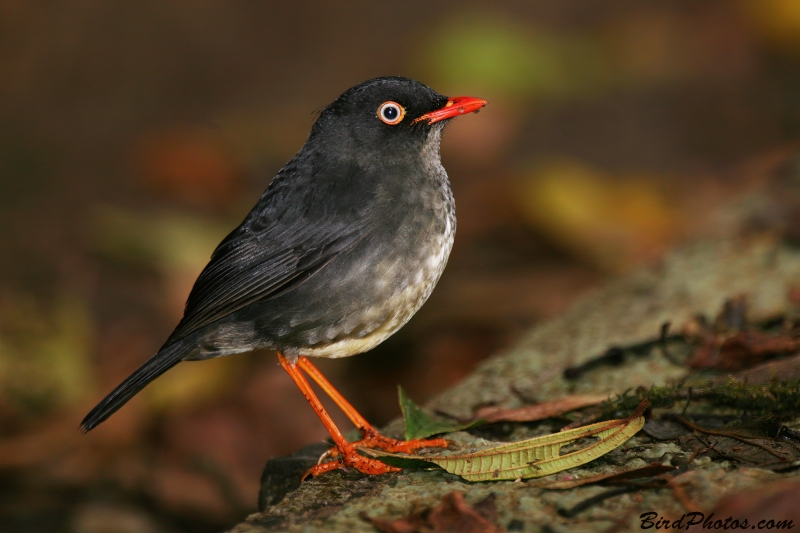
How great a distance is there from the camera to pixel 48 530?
5371mm

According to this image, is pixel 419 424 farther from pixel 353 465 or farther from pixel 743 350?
pixel 743 350

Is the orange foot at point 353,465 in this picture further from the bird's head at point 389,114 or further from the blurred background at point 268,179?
the blurred background at point 268,179

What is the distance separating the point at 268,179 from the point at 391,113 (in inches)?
215

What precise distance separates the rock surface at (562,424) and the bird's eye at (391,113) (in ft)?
4.88

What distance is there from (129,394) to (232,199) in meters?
5.36

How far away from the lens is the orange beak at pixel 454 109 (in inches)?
178

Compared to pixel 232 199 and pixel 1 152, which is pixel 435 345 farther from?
pixel 1 152

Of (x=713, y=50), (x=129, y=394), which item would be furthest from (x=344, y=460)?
(x=713, y=50)

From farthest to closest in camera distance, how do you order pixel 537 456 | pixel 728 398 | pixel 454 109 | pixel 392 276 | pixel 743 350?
pixel 454 109
pixel 743 350
pixel 392 276
pixel 728 398
pixel 537 456

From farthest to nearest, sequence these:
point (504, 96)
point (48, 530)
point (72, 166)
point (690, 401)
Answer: point (504, 96) → point (72, 166) → point (48, 530) → point (690, 401)

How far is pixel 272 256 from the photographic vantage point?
14.1 ft

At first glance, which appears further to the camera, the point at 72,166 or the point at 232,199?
the point at 72,166

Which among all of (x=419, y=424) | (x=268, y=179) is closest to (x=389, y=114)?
(x=419, y=424)

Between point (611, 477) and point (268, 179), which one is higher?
point (268, 179)
